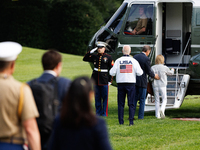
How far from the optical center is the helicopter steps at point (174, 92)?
8.82 meters

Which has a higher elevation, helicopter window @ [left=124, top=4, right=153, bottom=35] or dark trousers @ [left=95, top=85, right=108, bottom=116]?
helicopter window @ [left=124, top=4, right=153, bottom=35]

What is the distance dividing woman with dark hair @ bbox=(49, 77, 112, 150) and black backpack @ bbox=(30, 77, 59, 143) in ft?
3.08

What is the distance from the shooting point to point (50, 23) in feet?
126

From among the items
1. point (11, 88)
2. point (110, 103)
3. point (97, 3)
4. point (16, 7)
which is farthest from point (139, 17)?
point (97, 3)

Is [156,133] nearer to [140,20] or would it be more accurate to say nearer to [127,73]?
[127,73]

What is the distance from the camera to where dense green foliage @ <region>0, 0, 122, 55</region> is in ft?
118

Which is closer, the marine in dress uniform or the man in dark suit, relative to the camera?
the man in dark suit

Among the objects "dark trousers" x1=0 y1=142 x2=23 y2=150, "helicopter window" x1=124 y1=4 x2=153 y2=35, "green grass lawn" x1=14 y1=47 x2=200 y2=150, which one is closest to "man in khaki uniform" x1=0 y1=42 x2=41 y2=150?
"dark trousers" x1=0 y1=142 x2=23 y2=150

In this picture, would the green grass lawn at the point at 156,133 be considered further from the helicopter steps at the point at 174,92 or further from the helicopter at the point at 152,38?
the helicopter at the point at 152,38

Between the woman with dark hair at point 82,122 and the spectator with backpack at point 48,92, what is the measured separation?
0.94 metres

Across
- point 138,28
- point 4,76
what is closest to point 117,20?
point 138,28

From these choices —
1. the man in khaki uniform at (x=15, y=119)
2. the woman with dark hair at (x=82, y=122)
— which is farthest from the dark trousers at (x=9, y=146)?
the woman with dark hair at (x=82, y=122)

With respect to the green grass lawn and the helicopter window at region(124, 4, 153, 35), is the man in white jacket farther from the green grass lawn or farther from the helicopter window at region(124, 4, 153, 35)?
the helicopter window at region(124, 4, 153, 35)

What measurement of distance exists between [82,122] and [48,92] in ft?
3.46
